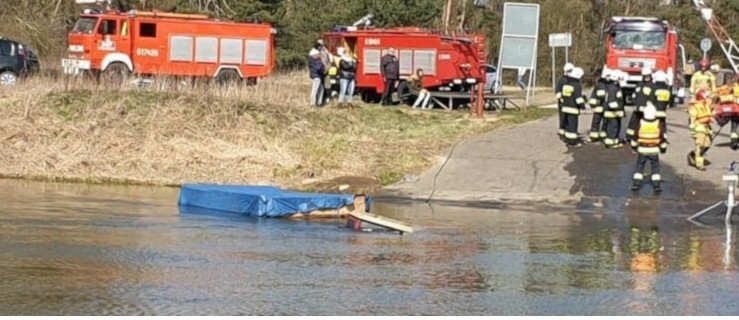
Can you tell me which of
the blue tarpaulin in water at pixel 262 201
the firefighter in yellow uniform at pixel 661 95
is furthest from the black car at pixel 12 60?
the firefighter in yellow uniform at pixel 661 95

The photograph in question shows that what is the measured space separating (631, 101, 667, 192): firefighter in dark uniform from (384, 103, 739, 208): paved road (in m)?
0.24

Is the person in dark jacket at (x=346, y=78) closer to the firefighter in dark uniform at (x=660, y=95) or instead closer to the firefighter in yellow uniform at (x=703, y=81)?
the firefighter in yellow uniform at (x=703, y=81)

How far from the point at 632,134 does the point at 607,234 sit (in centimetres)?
734

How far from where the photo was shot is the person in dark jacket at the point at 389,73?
96.3 ft

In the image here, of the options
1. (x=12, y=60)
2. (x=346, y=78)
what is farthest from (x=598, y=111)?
(x=12, y=60)

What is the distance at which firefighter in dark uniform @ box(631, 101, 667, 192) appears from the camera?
58.4 ft

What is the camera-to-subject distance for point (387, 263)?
1087 cm

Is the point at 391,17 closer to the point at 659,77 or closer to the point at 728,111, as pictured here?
the point at 728,111

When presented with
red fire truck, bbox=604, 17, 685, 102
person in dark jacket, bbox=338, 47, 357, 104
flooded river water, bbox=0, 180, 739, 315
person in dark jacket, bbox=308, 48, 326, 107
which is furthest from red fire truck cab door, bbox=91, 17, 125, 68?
flooded river water, bbox=0, 180, 739, 315

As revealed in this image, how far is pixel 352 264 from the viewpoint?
35.3ft

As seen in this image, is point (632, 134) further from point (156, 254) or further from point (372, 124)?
point (156, 254)

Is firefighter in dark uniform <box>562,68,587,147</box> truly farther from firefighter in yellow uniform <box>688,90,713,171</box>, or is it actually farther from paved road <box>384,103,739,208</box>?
firefighter in yellow uniform <box>688,90,713,171</box>

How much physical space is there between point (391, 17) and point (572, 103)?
→ 29874 millimetres

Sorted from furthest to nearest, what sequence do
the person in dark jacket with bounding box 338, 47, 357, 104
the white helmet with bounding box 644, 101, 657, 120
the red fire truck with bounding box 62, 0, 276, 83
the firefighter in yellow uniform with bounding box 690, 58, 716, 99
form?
the red fire truck with bounding box 62, 0, 276, 83 → the person in dark jacket with bounding box 338, 47, 357, 104 → the firefighter in yellow uniform with bounding box 690, 58, 716, 99 → the white helmet with bounding box 644, 101, 657, 120
